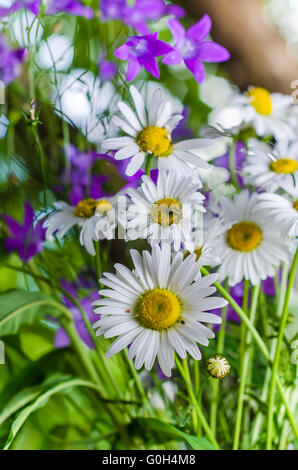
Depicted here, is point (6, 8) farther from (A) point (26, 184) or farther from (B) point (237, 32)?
(B) point (237, 32)

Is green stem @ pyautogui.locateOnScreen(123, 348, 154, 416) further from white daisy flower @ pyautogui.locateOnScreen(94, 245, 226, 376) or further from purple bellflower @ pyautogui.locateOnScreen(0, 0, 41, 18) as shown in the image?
purple bellflower @ pyautogui.locateOnScreen(0, 0, 41, 18)

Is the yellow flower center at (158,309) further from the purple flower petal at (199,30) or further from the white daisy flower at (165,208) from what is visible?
the purple flower petal at (199,30)

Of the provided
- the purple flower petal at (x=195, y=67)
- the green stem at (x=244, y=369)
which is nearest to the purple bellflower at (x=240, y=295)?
the green stem at (x=244, y=369)

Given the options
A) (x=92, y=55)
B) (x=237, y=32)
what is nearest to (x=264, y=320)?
(x=92, y=55)

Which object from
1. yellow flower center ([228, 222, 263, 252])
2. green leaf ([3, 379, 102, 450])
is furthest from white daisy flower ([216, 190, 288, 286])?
green leaf ([3, 379, 102, 450])

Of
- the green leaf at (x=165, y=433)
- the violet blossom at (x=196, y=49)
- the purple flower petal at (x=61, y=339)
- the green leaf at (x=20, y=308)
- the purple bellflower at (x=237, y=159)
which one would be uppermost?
the violet blossom at (x=196, y=49)
